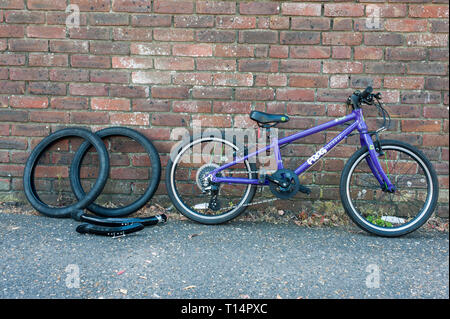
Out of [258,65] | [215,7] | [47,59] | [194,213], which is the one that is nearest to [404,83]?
[258,65]

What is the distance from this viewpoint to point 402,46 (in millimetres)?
3342

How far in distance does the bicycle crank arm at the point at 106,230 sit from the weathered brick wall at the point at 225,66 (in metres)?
0.80

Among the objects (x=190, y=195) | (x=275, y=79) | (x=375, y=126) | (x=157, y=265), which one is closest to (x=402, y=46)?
(x=375, y=126)

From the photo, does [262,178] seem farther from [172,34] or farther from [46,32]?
[46,32]

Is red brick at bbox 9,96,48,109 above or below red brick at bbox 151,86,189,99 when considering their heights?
below

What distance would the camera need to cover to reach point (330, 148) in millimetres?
3254

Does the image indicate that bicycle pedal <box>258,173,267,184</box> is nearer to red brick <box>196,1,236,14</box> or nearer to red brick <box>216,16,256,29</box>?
red brick <box>216,16,256,29</box>

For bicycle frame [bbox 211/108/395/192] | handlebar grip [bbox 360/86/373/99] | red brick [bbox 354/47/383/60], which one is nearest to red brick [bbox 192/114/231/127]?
bicycle frame [bbox 211/108/395/192]

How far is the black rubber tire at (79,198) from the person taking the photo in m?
3.29

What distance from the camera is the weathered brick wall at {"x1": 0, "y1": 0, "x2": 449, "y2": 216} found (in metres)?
3.33

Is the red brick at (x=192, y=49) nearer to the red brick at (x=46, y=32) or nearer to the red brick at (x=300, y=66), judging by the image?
the red brick at (x=300, y=66)

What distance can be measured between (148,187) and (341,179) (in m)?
1.67

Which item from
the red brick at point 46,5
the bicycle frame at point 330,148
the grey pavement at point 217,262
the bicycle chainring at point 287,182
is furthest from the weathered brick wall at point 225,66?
the grey pavement at point 217,262

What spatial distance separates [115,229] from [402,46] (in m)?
2.87
